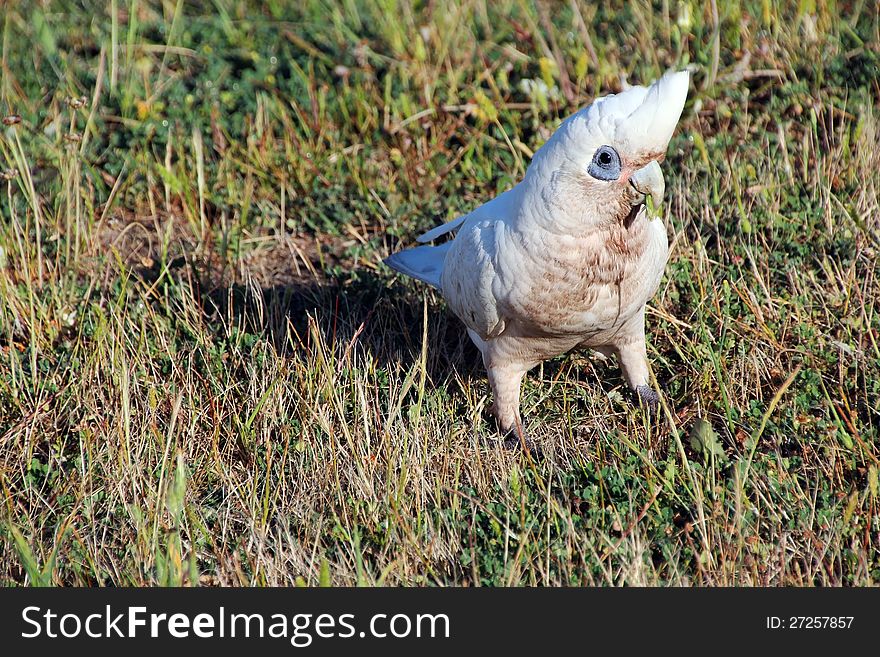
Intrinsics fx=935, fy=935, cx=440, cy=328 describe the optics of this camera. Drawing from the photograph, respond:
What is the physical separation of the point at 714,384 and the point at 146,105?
3027mm

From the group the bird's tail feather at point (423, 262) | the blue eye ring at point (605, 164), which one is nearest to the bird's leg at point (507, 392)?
the bird's tail feather at point (423, 262)

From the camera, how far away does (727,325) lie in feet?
11.3

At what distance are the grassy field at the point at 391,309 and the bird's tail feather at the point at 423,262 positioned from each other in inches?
8.4

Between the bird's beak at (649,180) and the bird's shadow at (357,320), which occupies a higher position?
the bird's shadow at (357,320)

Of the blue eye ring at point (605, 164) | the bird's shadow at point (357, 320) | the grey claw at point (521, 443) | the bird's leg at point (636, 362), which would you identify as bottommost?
the grey claw at point (521, 443)

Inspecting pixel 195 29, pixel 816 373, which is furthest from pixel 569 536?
pixel 195 29

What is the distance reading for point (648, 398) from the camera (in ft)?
10.8

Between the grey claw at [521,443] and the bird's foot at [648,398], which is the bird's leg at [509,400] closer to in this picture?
the grey claw at [521,443]

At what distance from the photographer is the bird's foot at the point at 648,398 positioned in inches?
128

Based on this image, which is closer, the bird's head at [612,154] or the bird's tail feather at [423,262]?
the bird's head at [612,154]

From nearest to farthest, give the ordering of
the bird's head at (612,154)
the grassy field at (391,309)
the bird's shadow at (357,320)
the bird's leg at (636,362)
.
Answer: the bird's head at (612,154) < the grassy field at (391,309) < the bird's leg at (636,362) < the bird's shadow at (357,320)

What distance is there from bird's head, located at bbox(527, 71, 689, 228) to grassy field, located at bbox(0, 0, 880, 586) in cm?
78

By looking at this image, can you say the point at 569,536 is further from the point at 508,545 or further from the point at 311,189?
the point at 311,189
